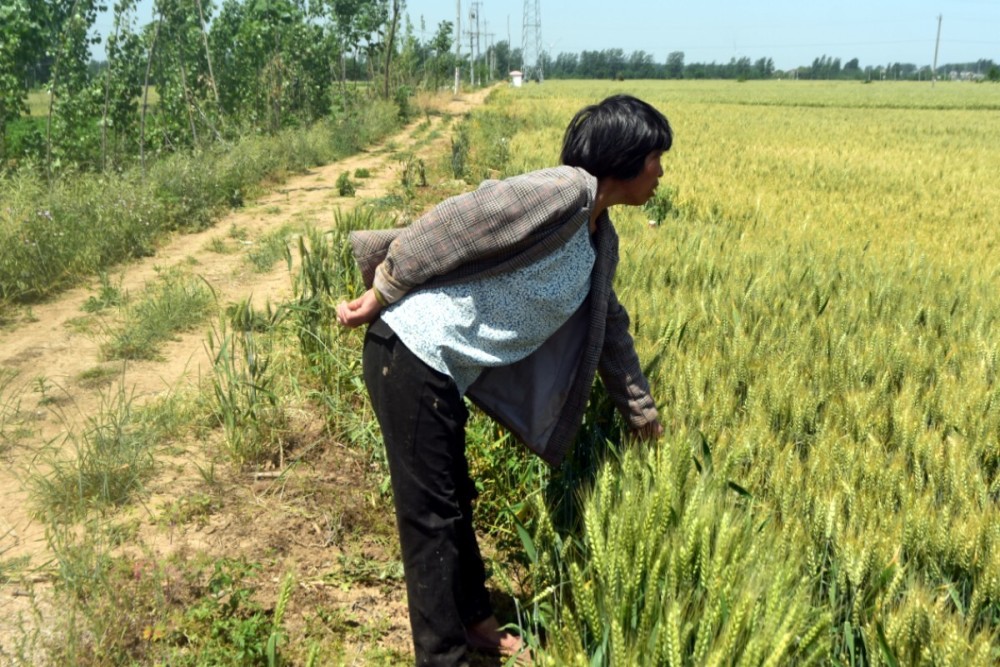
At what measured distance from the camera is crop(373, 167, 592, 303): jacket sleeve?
5.91ft

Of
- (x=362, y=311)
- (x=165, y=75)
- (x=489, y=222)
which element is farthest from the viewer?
(x=165, y=75)

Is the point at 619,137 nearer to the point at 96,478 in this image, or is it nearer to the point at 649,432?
the point at 649,432

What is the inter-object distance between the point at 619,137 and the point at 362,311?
71cm

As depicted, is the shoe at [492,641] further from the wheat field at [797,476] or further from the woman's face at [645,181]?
the woman's face at [645,181]

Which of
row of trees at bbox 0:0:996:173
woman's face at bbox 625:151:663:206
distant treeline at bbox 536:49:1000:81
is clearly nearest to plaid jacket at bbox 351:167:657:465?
woman's face at bbox 625:151:663:206

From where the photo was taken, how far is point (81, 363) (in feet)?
13.8

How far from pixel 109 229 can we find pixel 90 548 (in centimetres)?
467

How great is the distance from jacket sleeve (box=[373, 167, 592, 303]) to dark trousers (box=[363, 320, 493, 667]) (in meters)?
0.20

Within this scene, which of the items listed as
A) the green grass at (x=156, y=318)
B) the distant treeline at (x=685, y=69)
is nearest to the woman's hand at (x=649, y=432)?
the green grass at (x=156, y=318)

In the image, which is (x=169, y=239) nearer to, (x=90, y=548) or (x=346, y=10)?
(x=90, y=548)

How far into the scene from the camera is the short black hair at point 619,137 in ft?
6.13

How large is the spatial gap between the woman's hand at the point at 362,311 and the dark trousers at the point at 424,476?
3 centimetres

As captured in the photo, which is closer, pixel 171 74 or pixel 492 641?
pixel 492 641

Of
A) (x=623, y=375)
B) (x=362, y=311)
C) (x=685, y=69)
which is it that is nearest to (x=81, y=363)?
(x=362, y=311)
